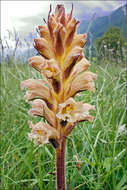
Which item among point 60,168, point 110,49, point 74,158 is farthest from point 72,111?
point 110,49

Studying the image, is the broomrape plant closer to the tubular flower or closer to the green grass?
the tubular flower

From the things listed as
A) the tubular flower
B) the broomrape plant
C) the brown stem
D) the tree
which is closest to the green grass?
the brown stem

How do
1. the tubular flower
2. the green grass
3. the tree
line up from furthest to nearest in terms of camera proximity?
the tree, the green grass, the tubular flower

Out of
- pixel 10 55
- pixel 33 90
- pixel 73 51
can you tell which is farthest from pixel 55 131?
pixel 10 55

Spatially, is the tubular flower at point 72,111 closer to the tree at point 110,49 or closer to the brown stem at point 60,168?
the brown stem at point 60,168

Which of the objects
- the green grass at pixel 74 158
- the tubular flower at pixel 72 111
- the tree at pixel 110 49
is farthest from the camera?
the tree at pixel 110 49

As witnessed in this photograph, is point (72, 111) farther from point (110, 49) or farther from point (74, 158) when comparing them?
point (110, 49)

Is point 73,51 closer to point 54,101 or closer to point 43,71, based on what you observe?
point 43,71

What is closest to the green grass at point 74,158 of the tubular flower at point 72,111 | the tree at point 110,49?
the tubular flower at point 72,111

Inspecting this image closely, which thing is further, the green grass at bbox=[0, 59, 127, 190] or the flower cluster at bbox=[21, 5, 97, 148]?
the green grass at bbox=[0, 59, 127, 190]
